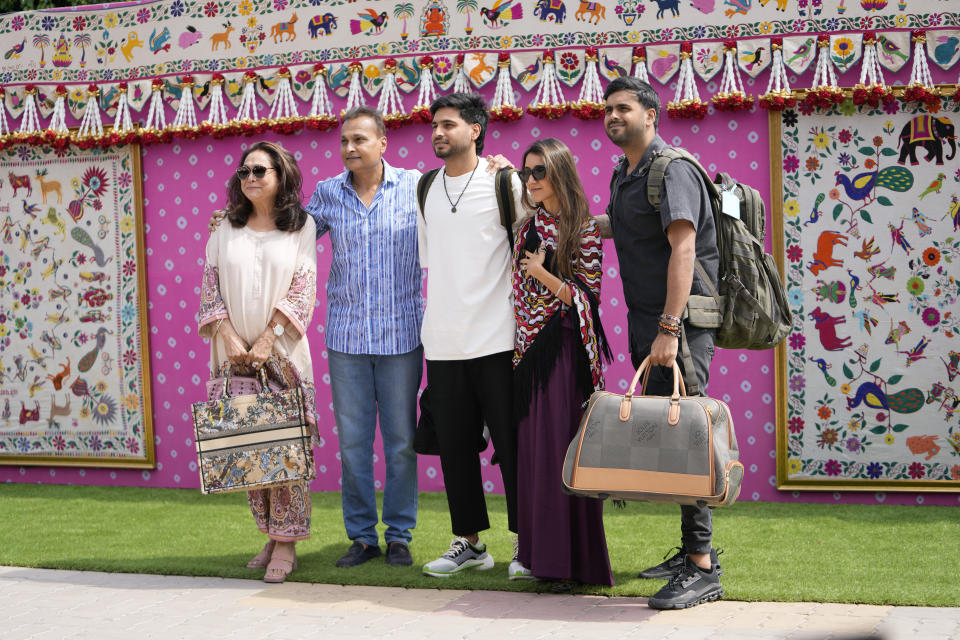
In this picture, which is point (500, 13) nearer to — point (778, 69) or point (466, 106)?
point (778, 69)

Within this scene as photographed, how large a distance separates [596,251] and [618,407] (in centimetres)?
70

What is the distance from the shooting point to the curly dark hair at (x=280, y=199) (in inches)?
170

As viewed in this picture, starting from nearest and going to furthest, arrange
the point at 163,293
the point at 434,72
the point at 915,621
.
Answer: the point at 915,621 → the point at 434,72 → the point at 163,293

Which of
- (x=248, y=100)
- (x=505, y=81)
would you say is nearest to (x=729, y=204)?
(x=505, y=81)

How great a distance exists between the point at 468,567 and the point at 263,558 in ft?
2.94

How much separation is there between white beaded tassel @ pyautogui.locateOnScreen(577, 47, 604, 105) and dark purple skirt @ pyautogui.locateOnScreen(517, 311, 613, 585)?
205 cm

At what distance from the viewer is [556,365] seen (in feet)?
12.7

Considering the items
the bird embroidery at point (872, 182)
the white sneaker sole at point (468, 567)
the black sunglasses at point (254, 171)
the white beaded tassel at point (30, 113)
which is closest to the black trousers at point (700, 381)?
the white sneaker sole at point (468, 567)

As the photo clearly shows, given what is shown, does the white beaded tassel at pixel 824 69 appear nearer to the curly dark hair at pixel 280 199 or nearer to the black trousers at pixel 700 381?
the black trousers at pixel 700 381

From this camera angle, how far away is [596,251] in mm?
3900

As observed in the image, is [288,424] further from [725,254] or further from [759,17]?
[759,17]

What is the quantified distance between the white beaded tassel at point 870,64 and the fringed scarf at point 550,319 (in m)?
2.16

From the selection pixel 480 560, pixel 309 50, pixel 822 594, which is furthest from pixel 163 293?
pixel 822 594

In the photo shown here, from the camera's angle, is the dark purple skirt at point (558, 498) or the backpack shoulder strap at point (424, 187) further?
the backpack shoulder strap at point (424, 187)
